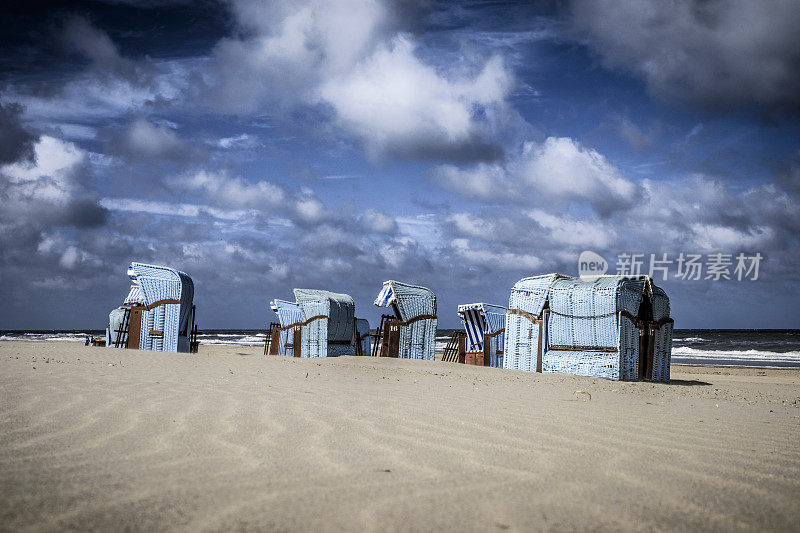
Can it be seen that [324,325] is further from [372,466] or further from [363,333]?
[372,466]

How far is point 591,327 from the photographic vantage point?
14109 mm

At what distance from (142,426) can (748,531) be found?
3.93 metres

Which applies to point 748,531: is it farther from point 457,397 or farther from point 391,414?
point 457,397

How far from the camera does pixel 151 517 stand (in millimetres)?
2420

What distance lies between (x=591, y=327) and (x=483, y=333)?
853 centimetres

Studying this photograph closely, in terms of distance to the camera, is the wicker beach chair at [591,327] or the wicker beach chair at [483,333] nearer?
the wicker beach chair at [591,327]

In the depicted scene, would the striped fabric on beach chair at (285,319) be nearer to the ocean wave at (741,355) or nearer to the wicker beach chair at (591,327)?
the wicker beach chair at (591,327)

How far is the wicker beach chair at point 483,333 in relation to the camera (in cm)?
2231

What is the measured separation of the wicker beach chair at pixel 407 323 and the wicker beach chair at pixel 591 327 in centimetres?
470

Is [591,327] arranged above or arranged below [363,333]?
above

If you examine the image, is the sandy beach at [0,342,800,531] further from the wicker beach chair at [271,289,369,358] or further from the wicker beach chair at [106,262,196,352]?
the wicker beach chair at [271,289,369,358]

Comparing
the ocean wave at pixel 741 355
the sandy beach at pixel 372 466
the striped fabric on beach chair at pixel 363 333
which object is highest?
the sandy beach at pixel 372 466

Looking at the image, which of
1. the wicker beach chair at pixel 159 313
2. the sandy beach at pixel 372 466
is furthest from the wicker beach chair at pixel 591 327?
the wicker beach chair at pixel 159 313

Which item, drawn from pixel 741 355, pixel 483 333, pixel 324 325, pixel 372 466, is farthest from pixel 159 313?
pixel 741 355
